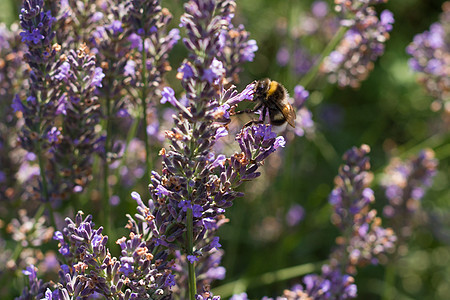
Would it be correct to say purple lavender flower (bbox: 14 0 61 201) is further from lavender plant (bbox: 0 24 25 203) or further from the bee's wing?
the bee's wing

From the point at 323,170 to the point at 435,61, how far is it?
1373 millimetres

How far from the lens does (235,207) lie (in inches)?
149

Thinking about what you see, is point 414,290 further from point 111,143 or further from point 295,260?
point 111,143

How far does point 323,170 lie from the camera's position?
441 centimetres

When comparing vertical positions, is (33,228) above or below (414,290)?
above

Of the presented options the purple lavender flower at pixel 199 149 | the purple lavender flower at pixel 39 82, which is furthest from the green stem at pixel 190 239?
the purple lavender flower at pixel 39 82

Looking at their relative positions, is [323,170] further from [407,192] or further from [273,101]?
[273,101]

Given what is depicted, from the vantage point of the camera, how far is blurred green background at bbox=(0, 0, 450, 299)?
133 inches

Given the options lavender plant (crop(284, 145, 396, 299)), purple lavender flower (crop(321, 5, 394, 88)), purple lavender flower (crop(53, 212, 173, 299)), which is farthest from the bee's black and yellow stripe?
purple lavender flower (crop(53, 212, 173, 299))

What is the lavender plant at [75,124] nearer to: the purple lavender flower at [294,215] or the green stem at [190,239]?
the green stem at [190,239]

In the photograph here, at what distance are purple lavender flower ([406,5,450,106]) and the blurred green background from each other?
0.28m

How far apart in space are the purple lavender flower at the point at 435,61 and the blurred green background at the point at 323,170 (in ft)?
0.91

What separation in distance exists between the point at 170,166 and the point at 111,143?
0.88 metres

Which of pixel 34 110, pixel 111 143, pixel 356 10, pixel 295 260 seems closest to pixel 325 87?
pixel 356 10
